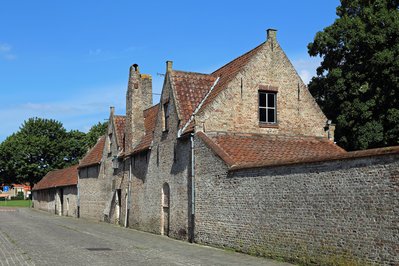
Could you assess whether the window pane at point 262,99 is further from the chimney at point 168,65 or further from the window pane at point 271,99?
the chimney at point 168,65

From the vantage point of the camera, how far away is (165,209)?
936 inches

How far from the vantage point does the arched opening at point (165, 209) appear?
23391mm

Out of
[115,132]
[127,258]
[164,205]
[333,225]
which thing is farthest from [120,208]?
[333,225]

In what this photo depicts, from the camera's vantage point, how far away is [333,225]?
12602mm

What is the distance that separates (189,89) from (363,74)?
10.3m

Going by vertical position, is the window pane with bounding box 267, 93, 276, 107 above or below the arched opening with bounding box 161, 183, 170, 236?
above

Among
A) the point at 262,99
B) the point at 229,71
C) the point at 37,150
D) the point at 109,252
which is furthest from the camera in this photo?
the point at 37,150

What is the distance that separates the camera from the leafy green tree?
78213mm

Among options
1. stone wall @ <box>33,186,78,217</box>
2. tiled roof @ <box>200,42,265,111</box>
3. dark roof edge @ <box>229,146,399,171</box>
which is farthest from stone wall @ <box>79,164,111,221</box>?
dark roof edge @ <box>229,146,399,171</box>

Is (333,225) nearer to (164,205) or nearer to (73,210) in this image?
(164,205)

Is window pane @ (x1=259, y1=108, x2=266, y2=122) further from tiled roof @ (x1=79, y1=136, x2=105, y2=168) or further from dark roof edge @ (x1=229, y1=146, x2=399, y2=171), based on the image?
tiled roof @ (x1=79, y1=136, x2=105, y2=168)

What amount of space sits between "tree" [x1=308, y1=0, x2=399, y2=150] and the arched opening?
34.9 ft

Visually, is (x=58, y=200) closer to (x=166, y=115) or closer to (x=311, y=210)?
(x=166, y=115)

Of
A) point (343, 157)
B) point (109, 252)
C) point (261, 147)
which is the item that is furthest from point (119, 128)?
point (343, 157)
